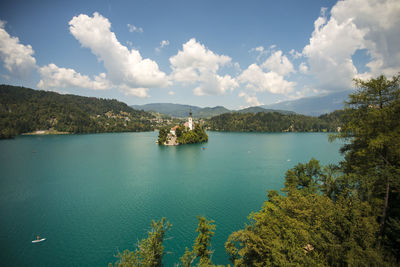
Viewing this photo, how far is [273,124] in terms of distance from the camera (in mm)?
164625

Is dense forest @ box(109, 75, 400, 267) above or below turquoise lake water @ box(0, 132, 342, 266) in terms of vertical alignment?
above

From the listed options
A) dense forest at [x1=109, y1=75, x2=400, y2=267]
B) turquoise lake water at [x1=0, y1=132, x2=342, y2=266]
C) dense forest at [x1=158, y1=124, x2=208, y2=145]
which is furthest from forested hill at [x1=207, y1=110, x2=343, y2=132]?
dense forest at [x1=109, y1=75, x2=400, y2=267]

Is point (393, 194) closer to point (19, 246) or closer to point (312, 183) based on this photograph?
point (312, 183)

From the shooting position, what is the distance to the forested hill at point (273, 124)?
157000 millimetres

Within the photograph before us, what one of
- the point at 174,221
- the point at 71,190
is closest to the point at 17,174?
the point at 71,190

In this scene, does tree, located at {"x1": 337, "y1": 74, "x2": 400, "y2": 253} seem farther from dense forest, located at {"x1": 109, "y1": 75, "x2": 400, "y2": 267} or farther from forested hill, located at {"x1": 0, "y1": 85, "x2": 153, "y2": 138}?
forested hill, located at {"x1": 0, "y1": 85, "x2": 153, "y2": 138}

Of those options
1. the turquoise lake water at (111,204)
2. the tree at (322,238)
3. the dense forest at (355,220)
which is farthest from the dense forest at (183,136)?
the tree at (322,238)

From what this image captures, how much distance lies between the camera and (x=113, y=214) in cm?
2238

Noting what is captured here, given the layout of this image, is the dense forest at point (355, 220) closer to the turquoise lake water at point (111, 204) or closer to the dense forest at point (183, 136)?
the turquoise lake water at point (111, 204)

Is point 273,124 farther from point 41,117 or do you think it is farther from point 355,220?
point 41,117

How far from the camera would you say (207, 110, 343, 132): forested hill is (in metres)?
157

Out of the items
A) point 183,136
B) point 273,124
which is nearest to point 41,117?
point 183,136

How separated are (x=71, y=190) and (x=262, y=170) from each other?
36150mm

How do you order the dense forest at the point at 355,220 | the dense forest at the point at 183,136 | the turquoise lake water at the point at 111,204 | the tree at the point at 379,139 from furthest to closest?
the dense forest at the point at 183,136 < the turquoise lake water at the point at 111,204 < the tree at the point at 379,139 < the dense forest at the point at 355,220
